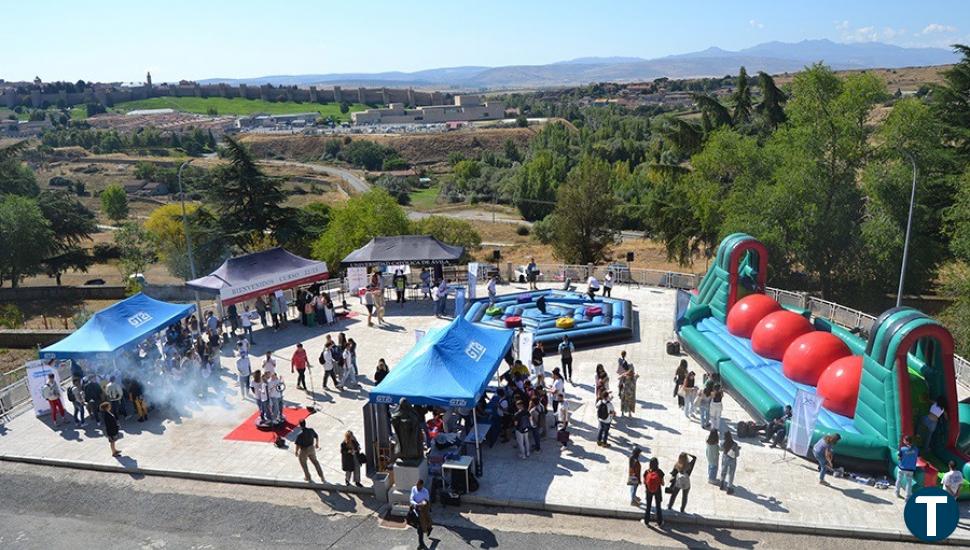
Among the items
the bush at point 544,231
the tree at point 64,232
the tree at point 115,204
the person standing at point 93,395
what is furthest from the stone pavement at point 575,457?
the tree at point 115,204

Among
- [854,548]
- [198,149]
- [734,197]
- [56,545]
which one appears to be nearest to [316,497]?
[56,545]

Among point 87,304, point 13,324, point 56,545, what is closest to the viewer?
point 56,545

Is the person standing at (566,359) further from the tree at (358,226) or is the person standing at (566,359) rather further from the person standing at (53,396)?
the tree at (358,226)

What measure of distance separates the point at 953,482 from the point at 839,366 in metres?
3.42

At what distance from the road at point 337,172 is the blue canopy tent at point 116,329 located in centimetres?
7957

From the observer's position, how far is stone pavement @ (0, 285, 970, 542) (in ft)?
40.8

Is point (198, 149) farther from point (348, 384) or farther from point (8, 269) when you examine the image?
point (348, 384)

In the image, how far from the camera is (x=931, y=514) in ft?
38.9

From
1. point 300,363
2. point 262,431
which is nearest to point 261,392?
point 262,431

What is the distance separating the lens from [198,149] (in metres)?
146

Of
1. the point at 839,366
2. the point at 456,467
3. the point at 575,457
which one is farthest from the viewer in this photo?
the point at 839,366

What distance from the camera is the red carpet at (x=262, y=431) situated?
1602cm

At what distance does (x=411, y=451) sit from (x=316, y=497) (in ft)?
7.93

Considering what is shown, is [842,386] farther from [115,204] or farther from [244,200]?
[115,204]
